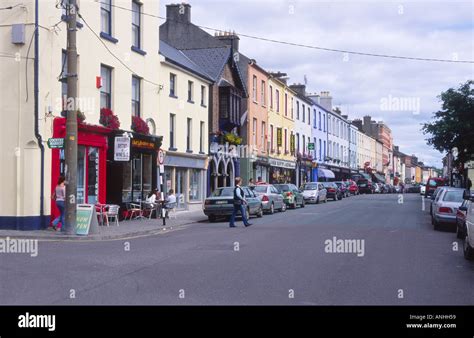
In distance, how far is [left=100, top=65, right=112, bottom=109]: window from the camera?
2261 centimetres

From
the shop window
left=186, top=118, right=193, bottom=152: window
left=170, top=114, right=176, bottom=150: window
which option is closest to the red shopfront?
left=170, top=114, right=176, bottom=150: window

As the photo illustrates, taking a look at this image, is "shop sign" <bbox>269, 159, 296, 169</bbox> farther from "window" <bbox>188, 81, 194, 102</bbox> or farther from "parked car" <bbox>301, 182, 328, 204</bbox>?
"window" <bbox>188, 81, 194, 102</bbox>

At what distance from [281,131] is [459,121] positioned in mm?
19686

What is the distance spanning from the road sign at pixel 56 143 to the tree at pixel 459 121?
22.7 metres

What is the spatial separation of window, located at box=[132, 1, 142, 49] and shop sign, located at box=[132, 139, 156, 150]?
4.31m

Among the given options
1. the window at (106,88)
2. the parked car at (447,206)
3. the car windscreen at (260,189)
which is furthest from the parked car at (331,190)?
the window at (106,88)

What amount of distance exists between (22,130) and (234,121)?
2005cm

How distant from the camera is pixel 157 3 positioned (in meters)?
27.1

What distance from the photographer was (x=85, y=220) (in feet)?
56.6
